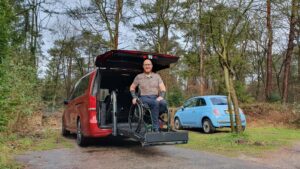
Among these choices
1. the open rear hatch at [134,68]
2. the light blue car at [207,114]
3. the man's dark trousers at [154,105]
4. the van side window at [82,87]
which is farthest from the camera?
the light blue car at [207,114]

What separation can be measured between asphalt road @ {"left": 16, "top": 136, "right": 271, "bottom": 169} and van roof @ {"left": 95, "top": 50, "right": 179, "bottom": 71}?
2079 millimetres

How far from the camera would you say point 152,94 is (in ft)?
22.4

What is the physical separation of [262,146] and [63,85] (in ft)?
116

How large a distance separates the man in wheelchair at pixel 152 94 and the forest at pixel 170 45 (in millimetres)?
2786

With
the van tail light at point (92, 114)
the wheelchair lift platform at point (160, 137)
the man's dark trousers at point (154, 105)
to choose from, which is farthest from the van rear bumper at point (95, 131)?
the man's dark trousers at point (154, 105)

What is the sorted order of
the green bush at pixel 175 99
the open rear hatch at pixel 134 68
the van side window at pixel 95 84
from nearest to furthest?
the open rear hatch at pixel 134 68, the van side window at pixel 95 84, the green bush at pixel 175 99

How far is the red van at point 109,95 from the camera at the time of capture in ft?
25.1

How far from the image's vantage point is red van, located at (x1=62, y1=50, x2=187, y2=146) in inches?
301

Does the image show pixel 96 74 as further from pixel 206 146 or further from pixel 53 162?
pixel 206 146

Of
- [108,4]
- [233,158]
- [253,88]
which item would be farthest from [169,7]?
[253,88]

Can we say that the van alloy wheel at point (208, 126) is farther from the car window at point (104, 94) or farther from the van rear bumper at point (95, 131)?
the van rear bumper at point (95, 131)

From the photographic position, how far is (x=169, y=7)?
21.7m

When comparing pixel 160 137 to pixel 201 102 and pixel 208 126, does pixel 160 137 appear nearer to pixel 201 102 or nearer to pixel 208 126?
pixel 208 126

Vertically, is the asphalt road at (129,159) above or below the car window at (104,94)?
below
